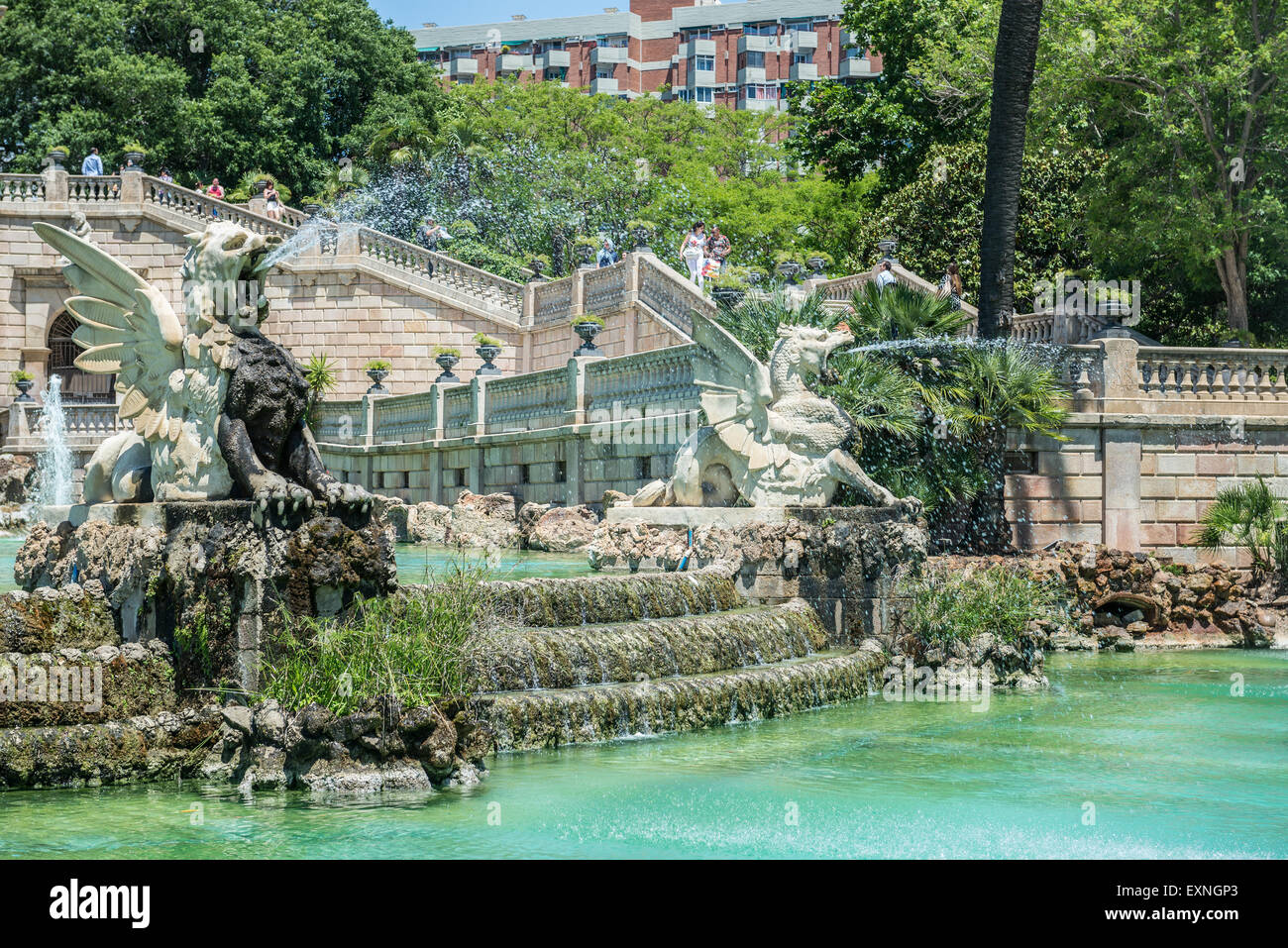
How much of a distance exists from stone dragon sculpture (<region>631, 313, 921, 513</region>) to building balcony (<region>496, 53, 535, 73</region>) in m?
73.4

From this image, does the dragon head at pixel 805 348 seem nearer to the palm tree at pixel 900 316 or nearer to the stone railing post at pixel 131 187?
the palm tree at pixel 900 316

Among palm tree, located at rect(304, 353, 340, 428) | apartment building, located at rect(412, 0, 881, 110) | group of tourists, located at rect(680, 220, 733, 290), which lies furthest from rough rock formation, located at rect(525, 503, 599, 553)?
apartment building, located at rect(412, 0, 881, 110)

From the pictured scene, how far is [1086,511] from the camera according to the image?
65.9 ft

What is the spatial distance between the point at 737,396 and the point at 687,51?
7293cm

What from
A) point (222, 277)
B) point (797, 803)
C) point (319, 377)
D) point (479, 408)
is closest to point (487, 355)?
point (479, 408)

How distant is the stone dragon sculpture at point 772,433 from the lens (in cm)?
1361

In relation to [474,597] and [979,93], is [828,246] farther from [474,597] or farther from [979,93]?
[474,597]

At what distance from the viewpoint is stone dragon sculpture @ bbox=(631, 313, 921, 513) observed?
44.7 ft

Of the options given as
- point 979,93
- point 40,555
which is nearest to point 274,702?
point 40,555

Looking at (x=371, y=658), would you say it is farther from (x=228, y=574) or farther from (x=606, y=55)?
(x=606, y=55)

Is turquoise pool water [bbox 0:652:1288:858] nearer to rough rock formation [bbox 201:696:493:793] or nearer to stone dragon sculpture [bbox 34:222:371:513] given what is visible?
rough rock formation [bbox 201:696:493:793]

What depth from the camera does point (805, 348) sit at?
13742 millimetres

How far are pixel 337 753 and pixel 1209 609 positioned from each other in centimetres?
1200
